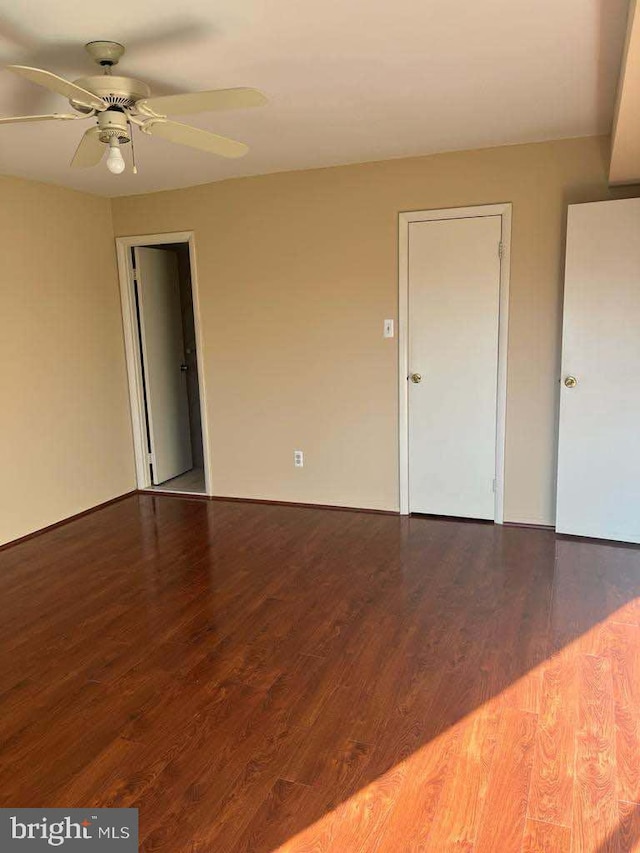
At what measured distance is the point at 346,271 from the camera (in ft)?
13.8

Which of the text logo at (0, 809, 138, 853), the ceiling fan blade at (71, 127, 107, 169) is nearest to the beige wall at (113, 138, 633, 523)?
the ceiling fan blade at (71, 127, 107, 169)

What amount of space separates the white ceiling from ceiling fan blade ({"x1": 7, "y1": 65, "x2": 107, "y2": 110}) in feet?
0.71

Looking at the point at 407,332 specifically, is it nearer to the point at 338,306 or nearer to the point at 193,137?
the point at 338,306

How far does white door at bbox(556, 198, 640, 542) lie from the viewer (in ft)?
11.3

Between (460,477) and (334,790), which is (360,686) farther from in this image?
(460,477)

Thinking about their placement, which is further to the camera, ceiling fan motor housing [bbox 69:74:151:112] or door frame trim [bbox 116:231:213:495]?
door frame trim [bbox 116:231:213:495]

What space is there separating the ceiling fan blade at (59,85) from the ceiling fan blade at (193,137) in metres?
0.22

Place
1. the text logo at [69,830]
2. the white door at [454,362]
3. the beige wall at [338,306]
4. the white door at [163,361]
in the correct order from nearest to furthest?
1. the text logo at [69,830]
2. the beige wall at [338,306]
3. the white door at [454,362]
4. the white door at [163,361]

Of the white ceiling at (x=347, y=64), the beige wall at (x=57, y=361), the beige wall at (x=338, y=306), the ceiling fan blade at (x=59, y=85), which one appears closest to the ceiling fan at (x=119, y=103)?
the ceiling fan blade at (x=59, y=85)

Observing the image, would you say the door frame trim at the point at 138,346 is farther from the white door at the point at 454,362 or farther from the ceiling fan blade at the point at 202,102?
the ceiling fan blade at the point at 202,102

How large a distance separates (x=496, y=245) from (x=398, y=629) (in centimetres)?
245

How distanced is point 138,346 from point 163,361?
0.33 meters

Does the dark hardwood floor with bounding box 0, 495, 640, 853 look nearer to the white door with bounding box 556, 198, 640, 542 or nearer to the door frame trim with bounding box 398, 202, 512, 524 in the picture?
the white door with bounding box 556, 198, 640, 542

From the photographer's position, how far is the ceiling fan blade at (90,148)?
7.92 ft
